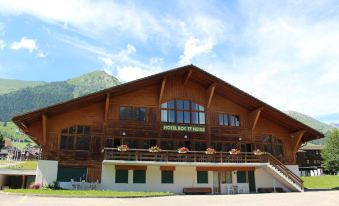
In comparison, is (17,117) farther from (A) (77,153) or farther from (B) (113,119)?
(B) (113,119)

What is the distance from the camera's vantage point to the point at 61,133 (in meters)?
26.2

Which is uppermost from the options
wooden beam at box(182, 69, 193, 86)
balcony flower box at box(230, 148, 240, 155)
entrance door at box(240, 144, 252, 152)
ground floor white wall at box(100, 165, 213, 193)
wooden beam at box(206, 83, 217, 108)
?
wooden beam at box(182, 69, 193, 86)

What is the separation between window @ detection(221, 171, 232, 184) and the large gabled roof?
694 centimetres

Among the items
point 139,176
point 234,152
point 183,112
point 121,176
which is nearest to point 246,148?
point 234,152

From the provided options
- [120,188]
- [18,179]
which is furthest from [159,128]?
[18,179]

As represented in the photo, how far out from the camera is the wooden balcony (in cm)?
2616

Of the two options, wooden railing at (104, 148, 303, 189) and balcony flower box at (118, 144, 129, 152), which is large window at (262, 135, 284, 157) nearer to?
wooden railing at (104, 148, 303, 189)

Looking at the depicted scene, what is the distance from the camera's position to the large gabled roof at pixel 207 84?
25.4 m

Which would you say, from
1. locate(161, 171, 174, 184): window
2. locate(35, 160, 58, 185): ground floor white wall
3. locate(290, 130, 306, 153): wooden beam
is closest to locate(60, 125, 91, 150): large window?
locate(35, 160, 58, 185): ground floor white wall

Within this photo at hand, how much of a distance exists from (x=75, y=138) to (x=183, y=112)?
9.85m

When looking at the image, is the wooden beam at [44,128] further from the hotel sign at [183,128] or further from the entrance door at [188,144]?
the entrance door at [188,144]

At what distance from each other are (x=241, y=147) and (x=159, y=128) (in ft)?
27.5

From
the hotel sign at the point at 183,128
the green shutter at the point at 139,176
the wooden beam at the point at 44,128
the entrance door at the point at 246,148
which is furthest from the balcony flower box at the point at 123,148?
the entrance door at the point at 246,148

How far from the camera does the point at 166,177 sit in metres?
27.2
